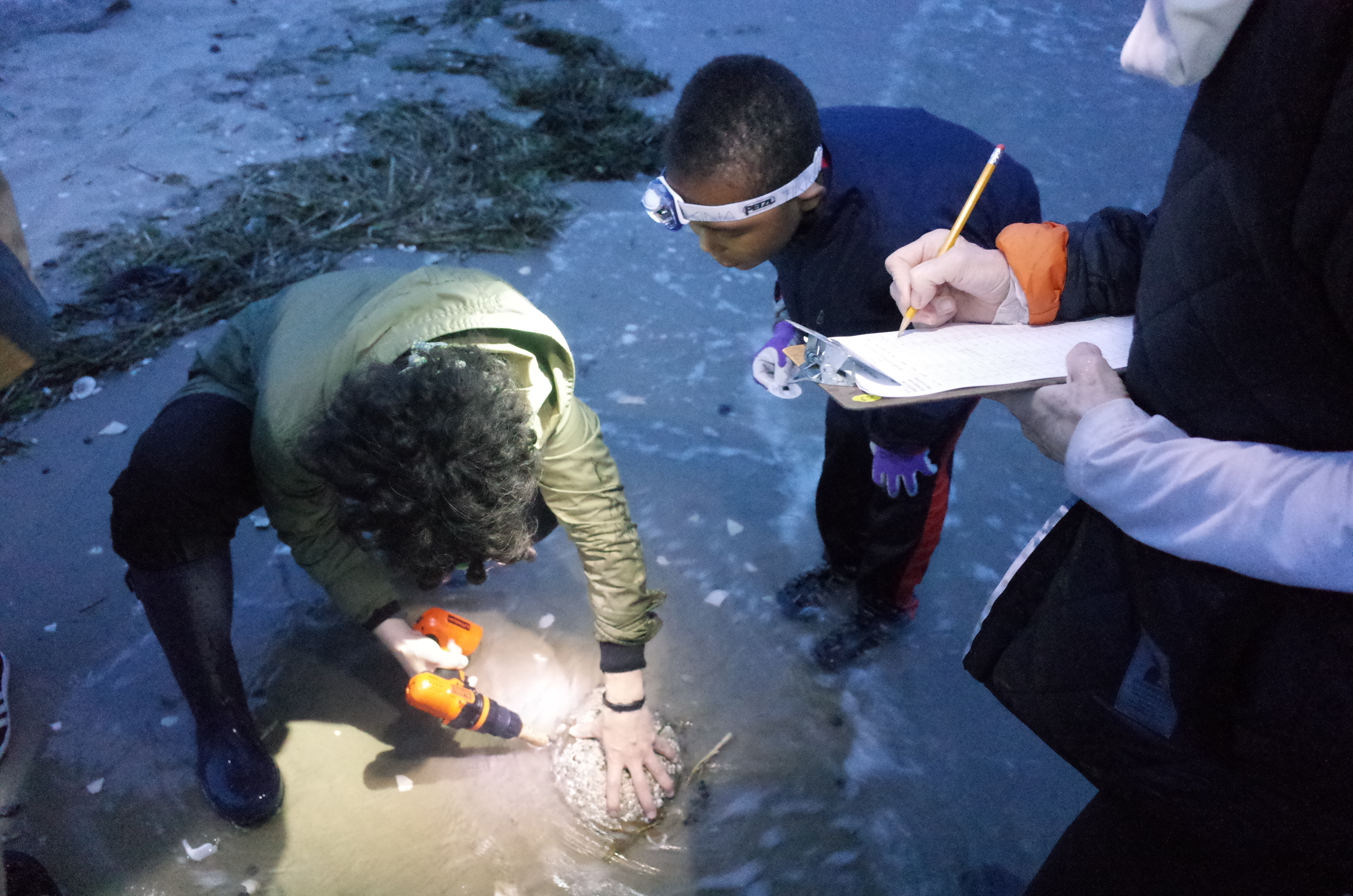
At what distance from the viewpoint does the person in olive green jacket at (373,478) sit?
4.66 feet

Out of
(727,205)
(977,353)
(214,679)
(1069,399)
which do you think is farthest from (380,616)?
(1069,399)

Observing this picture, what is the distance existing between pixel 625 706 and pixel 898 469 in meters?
0.89

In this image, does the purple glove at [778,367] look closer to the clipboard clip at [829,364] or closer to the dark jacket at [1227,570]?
the clipboard clip at [829,364]

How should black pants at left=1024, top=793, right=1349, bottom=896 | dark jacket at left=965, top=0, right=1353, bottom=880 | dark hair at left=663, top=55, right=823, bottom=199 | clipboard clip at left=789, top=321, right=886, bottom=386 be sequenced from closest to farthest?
1. dark jacket at left=965, top=0, right=1353, bottom=880
2. black pants at left=1024, top=793, right=1349, bottom=896
3. clipboard clip at left=789, top=321, right=886, bottom=386
4. dark hair at left=663, top=55, right=823, bottom=199

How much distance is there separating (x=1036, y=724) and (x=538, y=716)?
1.46m

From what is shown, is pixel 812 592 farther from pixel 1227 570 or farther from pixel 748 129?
pixel 1227 570

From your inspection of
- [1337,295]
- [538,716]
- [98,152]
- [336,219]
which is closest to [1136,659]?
[1337,295]

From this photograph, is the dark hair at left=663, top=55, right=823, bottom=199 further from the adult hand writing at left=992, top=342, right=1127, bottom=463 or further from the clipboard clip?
the adult hand writing at left=992, top=342, right=1127, bottom=463

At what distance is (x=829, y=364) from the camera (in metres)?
1.17

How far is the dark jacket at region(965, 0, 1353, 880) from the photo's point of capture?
759mm

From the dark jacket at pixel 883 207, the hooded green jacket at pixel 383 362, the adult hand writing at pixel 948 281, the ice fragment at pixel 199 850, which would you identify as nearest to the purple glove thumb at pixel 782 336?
the dark jacket at pixel 883 207

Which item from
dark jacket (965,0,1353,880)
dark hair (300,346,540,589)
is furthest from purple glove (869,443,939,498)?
dark hair (300,346,540,589)

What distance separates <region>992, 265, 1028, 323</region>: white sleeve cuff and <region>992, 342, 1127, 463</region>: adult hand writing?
0.59 ft

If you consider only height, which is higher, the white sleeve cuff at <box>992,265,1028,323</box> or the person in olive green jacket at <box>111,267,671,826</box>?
the white sleeve cuff at <box>992,265,1028,323</box>
